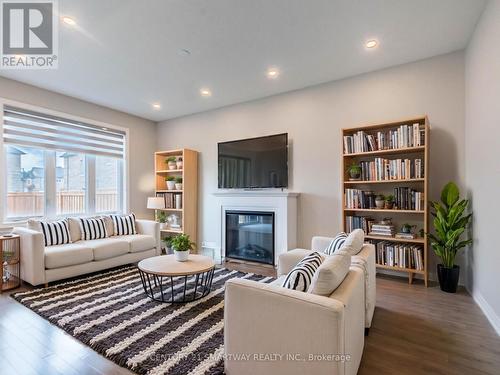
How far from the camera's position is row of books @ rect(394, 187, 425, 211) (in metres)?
3.16

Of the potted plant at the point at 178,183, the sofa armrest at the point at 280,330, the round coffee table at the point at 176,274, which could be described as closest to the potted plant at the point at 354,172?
the round coffee table at the point at 176,274

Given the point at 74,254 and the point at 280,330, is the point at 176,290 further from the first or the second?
the point at 280,330

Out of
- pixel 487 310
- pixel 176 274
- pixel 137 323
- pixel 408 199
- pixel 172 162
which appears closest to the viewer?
pixel 137 323

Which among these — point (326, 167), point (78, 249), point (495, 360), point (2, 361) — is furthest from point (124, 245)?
point (495, 360)

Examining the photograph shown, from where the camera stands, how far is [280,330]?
1.35 metres

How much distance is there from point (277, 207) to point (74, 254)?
2825 millimetres

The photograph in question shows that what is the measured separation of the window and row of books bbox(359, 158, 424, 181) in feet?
14.8

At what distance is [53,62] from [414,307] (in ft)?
16.4

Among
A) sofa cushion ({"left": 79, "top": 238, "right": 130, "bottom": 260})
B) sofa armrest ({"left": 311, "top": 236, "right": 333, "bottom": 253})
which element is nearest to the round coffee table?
sofa cushion ({"left": 79, "top": 238, "right": 130, "bottom": 260})

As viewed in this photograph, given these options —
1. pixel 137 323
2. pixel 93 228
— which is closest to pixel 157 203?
pixel 93 228

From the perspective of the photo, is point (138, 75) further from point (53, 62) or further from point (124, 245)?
point (124, 245)

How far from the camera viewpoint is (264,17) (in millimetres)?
2490

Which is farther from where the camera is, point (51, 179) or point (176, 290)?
point (51, 179)

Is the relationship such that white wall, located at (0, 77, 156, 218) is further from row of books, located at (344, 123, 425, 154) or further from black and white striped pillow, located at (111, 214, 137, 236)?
row of books, located at (344, 123, 425, 154)
